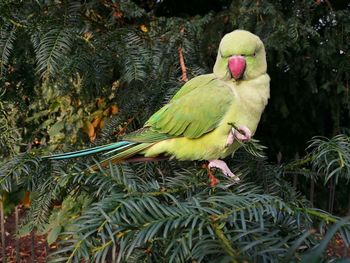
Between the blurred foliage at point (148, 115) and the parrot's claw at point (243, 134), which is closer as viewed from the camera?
the blurred foliage at point (148, 115)

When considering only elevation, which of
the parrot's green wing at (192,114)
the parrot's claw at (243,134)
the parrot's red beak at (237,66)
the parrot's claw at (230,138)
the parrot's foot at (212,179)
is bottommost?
the parrot's foot at (212,179)

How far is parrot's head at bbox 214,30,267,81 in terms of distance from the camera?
1165mm

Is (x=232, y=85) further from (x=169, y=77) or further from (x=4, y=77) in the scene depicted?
(x=4, y=77)

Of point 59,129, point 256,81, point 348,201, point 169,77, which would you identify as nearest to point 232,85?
point 256,81

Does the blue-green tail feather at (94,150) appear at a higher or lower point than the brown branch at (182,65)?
lower

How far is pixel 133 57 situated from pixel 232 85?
34 cm

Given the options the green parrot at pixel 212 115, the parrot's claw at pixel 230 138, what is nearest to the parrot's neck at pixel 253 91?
the green parrot at pixel 212 115

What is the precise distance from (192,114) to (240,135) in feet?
0.53

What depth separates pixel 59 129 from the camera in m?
2.63

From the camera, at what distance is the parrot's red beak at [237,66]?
45.6 inches

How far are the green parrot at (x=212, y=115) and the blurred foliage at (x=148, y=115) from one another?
77 mm

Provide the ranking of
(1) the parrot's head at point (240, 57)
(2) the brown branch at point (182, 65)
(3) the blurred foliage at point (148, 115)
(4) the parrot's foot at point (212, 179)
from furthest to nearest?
(2) the brown branch at point (182, 65) → (1) the parrot's head at point (240, 57) → (4) the parrot's foot at point (212, 179) → (3) the blurred foliage at point (148, 115)

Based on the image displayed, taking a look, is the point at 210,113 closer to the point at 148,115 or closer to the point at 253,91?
the point at 253,91

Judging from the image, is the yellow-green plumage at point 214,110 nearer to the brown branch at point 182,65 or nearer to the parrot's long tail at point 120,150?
the parrot's long tail at point 120,150
